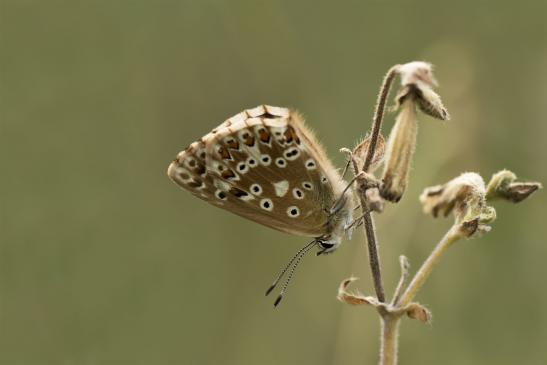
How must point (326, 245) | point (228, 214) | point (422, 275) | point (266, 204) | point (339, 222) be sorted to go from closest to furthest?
point (422, 275) → point (266, 204) → point (339, 222) → point (326, 245) → point (228, 214)

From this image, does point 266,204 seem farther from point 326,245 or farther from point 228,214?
point 228,214

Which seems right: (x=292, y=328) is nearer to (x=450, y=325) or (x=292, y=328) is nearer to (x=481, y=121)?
(x=450, y=325)

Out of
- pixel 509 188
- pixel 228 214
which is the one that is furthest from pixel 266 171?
pixel 228 214

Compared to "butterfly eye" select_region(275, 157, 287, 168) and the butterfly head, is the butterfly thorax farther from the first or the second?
"butterfly eye" select_region(275, 157, 287, 168)

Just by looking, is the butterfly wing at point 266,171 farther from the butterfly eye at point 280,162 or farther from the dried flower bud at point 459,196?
the dried flower bud at point 459,196

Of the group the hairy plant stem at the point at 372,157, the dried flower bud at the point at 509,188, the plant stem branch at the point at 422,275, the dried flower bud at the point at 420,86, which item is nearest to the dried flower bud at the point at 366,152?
the hairy plant stem at the point at 372,157

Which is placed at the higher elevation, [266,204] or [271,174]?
[271,174]

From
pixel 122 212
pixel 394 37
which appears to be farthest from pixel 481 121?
pixel 122 212
